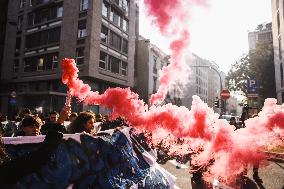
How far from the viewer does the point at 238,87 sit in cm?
4894

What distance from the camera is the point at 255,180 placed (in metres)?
8.58

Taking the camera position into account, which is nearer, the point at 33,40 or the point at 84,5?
the point at 84,5

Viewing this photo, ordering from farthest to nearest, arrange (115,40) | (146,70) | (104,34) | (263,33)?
(263,33) → (146,70) → (115,40) → (104,34)

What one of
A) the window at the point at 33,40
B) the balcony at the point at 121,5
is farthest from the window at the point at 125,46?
the window at the point at 33,40

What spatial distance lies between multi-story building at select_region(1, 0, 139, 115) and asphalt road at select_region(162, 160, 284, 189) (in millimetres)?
20582

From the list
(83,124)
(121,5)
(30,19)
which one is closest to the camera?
(83,124)

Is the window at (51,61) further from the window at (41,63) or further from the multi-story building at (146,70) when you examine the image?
the multi-story building at (146,70)

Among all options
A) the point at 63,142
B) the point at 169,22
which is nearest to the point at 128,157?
the point at 63,142

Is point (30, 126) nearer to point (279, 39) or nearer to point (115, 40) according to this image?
point (115, 40)

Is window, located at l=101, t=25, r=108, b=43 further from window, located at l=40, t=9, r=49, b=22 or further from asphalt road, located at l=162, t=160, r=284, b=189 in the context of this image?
asphalt road, located at l=162, t=160, r=284, b=189

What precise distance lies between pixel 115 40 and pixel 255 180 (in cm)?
2782

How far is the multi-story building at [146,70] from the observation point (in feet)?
144

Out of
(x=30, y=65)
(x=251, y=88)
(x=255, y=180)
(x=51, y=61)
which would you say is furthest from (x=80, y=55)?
(x=255, y=180)

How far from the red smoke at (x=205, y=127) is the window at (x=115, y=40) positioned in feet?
89.7
